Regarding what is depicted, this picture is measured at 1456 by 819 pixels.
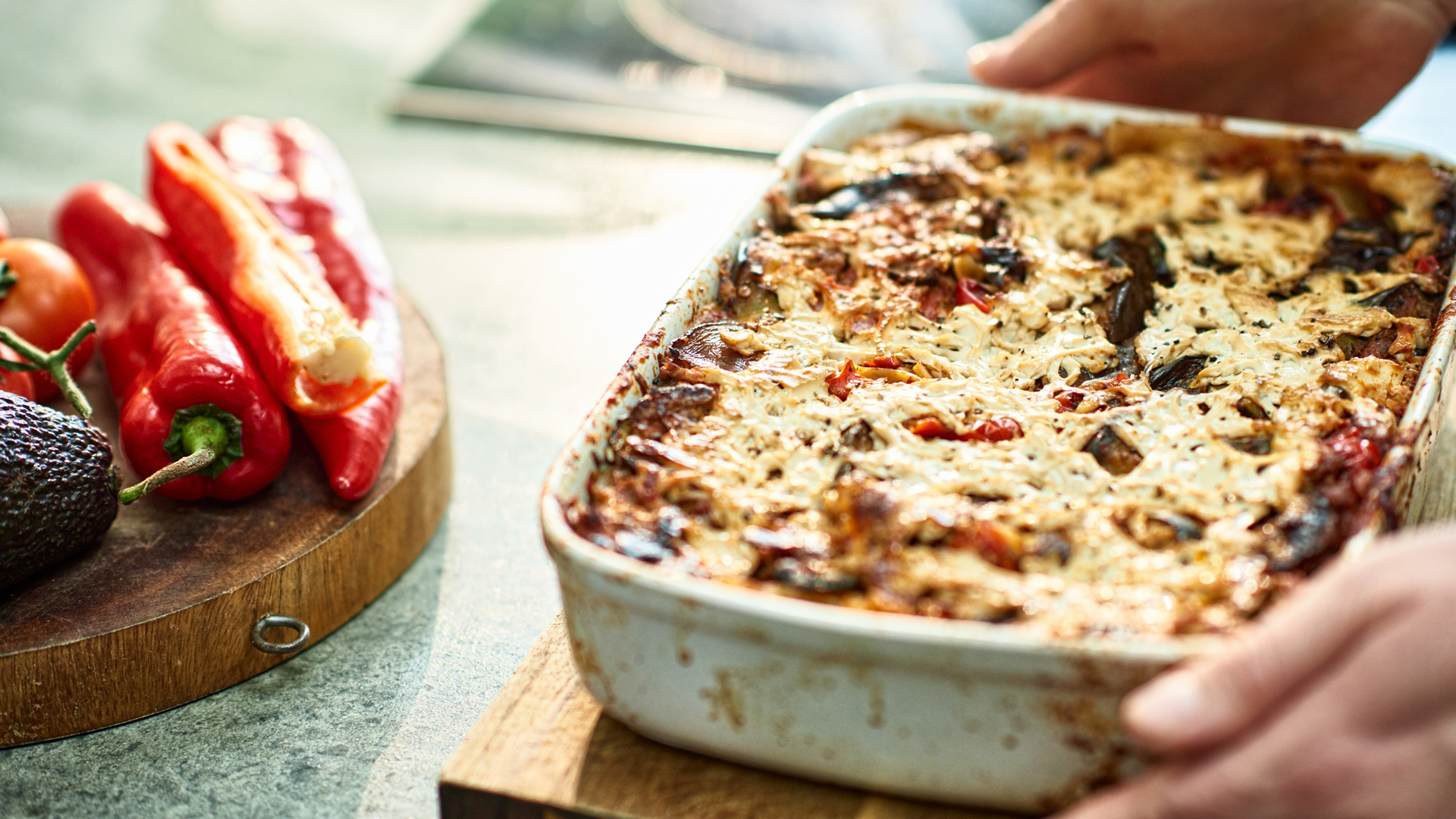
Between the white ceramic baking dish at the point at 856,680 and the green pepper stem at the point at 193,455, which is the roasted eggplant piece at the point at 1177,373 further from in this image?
the green pepper stem at the point at 193,455

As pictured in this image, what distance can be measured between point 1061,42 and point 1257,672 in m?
2.20

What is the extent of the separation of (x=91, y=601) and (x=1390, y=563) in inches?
71.8

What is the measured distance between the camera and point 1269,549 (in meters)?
1.48

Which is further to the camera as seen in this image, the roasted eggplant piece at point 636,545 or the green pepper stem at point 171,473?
the green pepper stem at point 171,473

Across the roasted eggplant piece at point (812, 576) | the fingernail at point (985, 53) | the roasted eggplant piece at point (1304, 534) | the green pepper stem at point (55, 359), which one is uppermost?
the fingernail at point (985, 53)

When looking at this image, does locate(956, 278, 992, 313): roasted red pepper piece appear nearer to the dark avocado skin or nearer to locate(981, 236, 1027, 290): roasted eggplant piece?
locate(981, 236, 1027, 290): roasted eggplant piece

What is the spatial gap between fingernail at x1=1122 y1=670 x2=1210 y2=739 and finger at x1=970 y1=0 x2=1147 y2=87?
219cm

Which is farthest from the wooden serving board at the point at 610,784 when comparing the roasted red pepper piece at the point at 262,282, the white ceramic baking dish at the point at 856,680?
the roasted red pepper piece at the point at 262,282

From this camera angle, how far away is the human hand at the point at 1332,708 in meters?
1.13

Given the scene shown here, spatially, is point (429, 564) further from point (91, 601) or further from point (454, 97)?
point (454, 97)

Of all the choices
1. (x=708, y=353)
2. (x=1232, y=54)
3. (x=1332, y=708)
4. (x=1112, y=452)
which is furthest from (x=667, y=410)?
(x=1232, y=54)

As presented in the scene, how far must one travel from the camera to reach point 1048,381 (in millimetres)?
1964

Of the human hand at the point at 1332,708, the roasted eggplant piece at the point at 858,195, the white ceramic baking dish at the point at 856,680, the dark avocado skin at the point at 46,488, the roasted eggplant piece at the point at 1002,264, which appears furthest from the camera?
the roasted eggplant piece at the point at 858,195

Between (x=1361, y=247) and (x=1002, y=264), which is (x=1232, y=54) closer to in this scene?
(x=1361, y=247)
